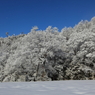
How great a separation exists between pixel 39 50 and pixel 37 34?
6.95 ft

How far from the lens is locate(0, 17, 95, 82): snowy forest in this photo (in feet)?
47.7

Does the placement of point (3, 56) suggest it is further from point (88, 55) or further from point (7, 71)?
point (88, 55)

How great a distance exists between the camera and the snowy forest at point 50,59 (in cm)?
1453

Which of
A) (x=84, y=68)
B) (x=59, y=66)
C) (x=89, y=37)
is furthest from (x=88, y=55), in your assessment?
(x=59, y=66)

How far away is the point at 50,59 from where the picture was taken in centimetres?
1561

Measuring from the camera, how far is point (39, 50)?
49.0 feet
